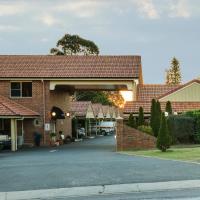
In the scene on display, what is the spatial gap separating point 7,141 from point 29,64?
36.5 feet

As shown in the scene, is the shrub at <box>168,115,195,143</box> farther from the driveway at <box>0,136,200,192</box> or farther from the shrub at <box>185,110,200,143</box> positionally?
the driveway at <box>0,136,200,192</box>

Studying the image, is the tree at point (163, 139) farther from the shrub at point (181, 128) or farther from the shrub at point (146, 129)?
the shrub at point (146, 129)

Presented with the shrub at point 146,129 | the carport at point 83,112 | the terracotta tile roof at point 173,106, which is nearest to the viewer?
the shrub at point 146,129

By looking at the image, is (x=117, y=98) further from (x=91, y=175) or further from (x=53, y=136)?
(x=91, y=175)

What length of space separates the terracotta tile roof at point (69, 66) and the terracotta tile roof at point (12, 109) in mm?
2533

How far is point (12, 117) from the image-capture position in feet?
146

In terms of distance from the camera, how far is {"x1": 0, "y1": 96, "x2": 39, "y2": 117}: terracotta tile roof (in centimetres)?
4481

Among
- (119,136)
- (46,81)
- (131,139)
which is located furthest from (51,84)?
(131,139)

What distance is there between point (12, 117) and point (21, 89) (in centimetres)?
795

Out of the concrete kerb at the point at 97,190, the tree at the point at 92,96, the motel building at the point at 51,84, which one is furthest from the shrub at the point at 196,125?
the tree at the point at 92,96

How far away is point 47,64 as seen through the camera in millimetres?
54531

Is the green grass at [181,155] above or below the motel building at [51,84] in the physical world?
below

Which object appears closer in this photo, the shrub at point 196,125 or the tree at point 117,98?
the shrub at point 196,125

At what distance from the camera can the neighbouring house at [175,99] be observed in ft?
171
